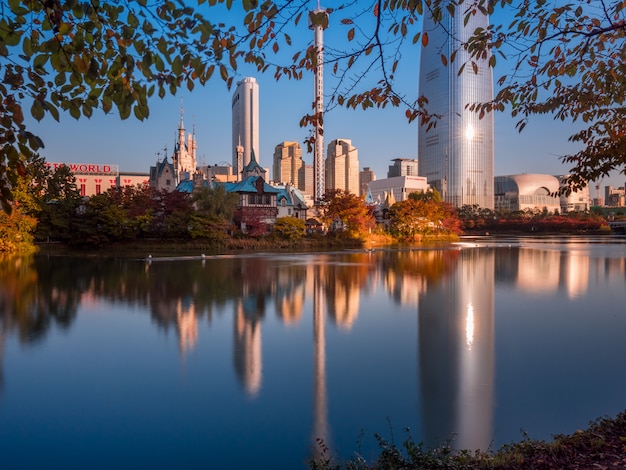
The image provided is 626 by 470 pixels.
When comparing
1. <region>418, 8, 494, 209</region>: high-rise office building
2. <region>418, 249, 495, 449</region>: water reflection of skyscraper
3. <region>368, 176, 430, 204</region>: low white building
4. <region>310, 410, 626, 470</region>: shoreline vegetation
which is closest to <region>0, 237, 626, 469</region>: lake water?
<region>418, 249, 495, 449</region>: water reflection of skyscraper

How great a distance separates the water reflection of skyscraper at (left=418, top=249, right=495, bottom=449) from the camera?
5680 mm

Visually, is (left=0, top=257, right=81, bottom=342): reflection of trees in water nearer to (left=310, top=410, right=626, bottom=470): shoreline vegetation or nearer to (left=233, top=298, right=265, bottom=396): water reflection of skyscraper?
(left=233, top=298, right=265, bottom=396): water reflection of skyscraper

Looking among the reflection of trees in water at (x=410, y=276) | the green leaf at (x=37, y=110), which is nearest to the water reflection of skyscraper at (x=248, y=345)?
the reflection of trees in water at (x=410, y=276)

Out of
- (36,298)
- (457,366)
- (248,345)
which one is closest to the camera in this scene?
(457,366)

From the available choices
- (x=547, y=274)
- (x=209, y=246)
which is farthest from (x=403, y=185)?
(x=547, y=274)

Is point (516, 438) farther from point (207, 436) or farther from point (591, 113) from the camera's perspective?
point (591, 113)

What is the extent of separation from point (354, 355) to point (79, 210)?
36387 mm

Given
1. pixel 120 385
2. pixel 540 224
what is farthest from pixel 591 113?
pixel 540 224

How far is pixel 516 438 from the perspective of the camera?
5371mm

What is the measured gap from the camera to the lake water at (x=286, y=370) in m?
5.47

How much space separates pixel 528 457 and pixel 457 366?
3843mm

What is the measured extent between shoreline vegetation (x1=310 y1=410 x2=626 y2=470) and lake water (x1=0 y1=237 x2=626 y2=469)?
72cm

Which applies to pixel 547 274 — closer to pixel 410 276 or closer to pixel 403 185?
pixel 410 276

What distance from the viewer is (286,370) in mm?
7973
